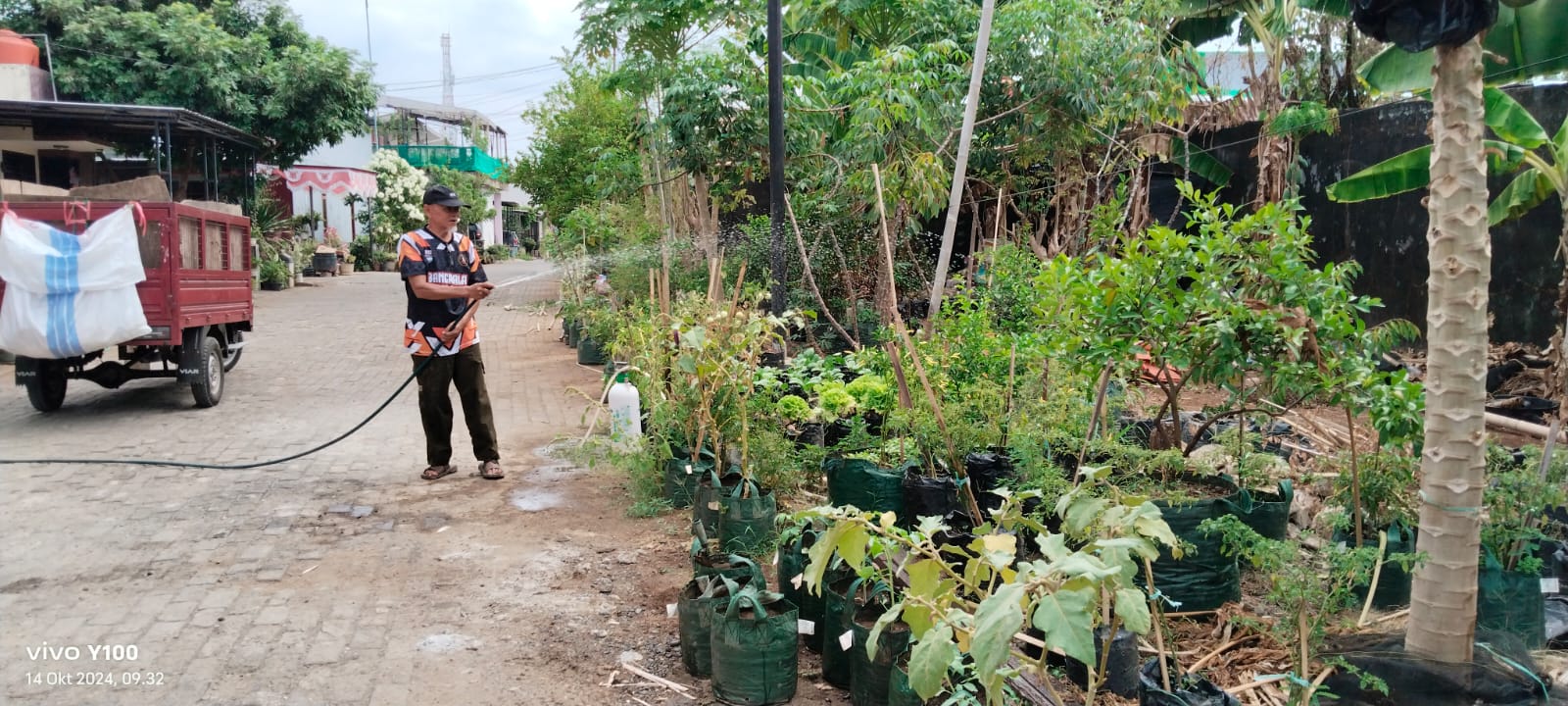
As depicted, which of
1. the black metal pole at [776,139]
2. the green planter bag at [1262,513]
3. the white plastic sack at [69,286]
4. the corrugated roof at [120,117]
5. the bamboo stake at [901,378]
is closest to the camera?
the green planter bag at [1262,513]

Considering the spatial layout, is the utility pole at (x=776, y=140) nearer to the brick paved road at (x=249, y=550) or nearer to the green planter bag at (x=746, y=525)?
the brick paved road at (x=249, y=550)

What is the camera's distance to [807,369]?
737 centimetres

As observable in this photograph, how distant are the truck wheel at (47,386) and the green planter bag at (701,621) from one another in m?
7.39

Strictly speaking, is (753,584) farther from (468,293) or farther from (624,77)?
(624,77)

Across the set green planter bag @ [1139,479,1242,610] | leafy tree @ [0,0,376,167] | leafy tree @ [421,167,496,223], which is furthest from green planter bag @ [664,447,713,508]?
leafy tree @ [421,167,496,223]

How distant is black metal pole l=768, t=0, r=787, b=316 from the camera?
7.67 meters

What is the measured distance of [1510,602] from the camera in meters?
3.51

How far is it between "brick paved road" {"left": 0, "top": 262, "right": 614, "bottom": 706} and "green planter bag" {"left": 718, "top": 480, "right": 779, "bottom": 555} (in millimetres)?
879

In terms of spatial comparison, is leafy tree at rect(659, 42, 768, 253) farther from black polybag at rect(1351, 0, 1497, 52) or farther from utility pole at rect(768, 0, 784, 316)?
A: black polybag at rect(1351, 0, 1497, 52)

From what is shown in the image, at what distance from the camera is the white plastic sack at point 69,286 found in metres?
7.35

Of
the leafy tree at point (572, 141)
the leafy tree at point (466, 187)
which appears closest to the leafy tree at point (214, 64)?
the leafy tree at point (572, 141)

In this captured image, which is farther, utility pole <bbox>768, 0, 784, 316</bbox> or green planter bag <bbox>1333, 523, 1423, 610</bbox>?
utility pole <bbox>768, 0, 784, 316</bbox>

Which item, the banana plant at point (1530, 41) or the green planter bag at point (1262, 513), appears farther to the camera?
the banana plant at point (1530, 41)

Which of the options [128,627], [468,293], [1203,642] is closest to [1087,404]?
[1203,642]
